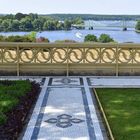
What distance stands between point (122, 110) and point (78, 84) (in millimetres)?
2605

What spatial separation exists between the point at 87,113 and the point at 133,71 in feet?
12.9

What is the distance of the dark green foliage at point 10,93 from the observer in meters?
6.61

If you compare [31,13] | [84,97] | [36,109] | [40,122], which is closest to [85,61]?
[84,97]

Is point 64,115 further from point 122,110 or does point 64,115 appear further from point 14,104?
point 122,110

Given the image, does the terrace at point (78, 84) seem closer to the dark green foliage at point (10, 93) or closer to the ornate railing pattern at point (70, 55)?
the ornate railing pattern at point (70, 55)

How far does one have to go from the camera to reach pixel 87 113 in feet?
23.3

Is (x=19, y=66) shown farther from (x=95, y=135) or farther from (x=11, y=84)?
(x=95, y=135)

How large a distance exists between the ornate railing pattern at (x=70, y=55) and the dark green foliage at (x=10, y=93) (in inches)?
64.5

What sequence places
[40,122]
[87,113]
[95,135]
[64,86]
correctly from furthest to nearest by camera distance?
[64,86], [87,113], [40,122], [95,135]

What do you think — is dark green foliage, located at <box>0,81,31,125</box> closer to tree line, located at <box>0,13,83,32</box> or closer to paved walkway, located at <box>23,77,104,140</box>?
paved walkway, located at <box>23,77,104,140</box>

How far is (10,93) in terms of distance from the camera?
7746 millimetres

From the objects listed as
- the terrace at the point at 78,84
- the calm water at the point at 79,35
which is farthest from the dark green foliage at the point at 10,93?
the calm water at the point at 79,35

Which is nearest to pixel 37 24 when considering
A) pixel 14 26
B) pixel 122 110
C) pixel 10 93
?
pixel 14 26

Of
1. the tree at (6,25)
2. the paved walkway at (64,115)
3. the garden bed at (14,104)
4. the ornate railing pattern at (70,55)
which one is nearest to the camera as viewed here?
the garden bed at (14,104)
